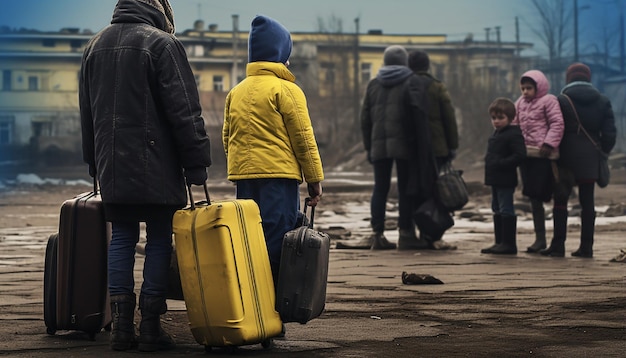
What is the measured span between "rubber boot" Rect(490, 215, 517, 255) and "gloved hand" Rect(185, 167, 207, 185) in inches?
240

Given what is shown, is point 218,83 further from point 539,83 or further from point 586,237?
point 586,237

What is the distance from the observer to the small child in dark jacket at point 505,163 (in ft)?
37.7

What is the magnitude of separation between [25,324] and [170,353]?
46.2 inches

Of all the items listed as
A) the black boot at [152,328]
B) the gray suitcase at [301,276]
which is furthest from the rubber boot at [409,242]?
the black boot at [152,328]

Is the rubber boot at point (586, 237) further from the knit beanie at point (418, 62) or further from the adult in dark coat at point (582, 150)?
the knit beanie at point (418, 62)

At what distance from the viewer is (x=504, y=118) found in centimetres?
1160

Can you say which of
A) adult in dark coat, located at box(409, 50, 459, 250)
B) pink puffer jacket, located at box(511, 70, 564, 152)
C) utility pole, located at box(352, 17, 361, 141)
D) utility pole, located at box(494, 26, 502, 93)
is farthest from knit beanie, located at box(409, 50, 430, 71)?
utility pole, located at box(352, 17, 361, 141)

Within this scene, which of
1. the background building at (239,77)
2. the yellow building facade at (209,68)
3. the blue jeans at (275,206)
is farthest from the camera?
the yellow building facade at (209,68)

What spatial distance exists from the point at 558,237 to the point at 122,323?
249 inches

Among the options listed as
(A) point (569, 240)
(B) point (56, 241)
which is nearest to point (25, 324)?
(B) point (56, 241)

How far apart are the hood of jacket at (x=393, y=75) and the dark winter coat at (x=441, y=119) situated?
161 millimetres

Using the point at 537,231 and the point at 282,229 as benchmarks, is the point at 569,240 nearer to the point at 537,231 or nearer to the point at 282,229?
the point at 537,231

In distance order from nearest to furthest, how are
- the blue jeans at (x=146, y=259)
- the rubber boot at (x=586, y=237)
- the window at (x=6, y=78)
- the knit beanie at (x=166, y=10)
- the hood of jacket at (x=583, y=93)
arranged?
the blue jeans at (x=146, y=259), the knit beanie at (x=166, y=10), the rubber boot at (x=586, y=237), the hood of jacket at (x=583, y=93), the window at (x=6, y=78)

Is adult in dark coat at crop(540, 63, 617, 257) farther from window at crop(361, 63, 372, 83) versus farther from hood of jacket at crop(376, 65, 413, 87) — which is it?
window at crop(361, 63, 372, 83)
